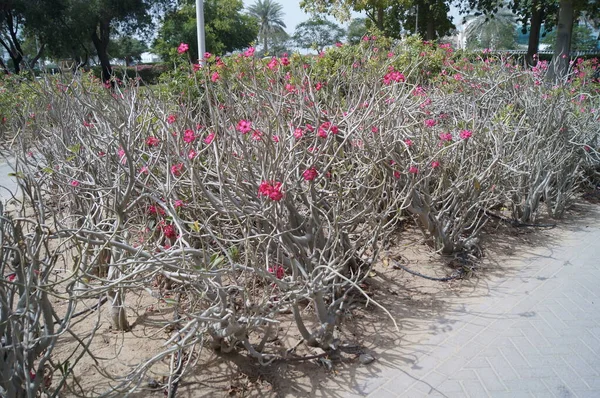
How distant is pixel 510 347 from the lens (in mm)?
3359

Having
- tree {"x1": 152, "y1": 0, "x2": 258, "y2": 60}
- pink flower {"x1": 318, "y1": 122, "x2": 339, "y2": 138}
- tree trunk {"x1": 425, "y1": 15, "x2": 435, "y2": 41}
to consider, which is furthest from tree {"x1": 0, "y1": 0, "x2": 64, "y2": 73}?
pink flower {"x1": 318, "y1": 122, "x2": 339, "y2": 138}

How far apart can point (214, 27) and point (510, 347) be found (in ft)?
130

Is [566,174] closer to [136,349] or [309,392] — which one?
[309,392]

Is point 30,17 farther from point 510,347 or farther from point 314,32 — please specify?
point 314,32

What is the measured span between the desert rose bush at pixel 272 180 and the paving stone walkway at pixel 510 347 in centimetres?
57

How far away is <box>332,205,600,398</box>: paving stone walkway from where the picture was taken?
2.96m

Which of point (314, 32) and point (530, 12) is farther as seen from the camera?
point (314, 32)

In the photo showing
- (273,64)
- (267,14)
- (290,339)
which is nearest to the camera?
(290,339)

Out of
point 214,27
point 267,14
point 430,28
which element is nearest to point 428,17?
point 430,28

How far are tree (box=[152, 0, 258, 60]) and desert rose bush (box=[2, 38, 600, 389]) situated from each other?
103 feet

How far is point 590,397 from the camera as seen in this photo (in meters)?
2.86

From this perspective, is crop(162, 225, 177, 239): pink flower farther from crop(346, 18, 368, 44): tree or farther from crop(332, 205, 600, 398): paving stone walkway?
crop(346, 18, 368, 44): tree

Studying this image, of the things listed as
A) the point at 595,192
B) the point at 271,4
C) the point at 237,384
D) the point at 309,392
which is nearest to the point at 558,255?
the point at 595,192

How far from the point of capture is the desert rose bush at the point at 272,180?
2828 millimetres
